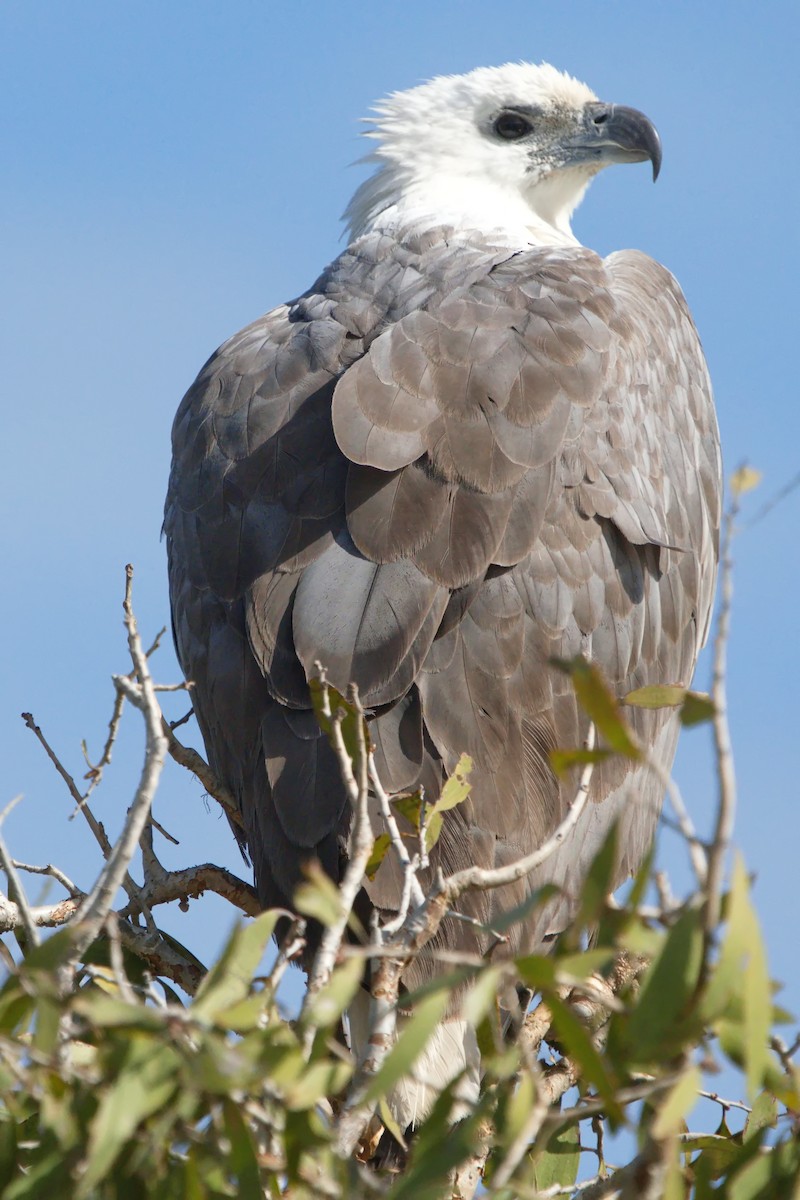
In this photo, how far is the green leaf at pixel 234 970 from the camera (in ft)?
7.07

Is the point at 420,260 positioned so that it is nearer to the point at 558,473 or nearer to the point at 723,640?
the point at 558,473

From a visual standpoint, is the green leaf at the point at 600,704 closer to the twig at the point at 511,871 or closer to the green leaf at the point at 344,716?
the twig at the point at 511,871

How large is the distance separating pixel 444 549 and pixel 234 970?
2.38 metres

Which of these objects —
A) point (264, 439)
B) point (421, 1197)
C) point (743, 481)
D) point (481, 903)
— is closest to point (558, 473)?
point (264, 439)

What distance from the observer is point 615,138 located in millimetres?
7605

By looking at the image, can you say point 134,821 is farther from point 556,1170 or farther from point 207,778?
point 207,778

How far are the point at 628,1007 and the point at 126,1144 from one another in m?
0.73

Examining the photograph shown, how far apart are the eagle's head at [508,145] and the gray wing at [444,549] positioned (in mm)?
1910

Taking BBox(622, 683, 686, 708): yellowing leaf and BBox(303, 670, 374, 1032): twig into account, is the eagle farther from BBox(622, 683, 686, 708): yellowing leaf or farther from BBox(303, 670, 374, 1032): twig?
BBox(622, 683, 686, 708): yellowing leaf

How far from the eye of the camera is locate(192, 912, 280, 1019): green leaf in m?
2.15

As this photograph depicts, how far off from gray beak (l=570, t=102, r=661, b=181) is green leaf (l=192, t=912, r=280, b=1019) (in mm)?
5989

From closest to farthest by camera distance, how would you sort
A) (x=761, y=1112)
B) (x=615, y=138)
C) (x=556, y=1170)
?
(x=761, y=1112) → (x=556, y=1170) → (x=615, y=138)

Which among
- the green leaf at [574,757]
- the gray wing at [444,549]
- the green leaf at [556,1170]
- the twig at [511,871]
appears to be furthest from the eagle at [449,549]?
the green leaf at [574,757]

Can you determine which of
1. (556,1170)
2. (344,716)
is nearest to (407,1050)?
(344,716)
